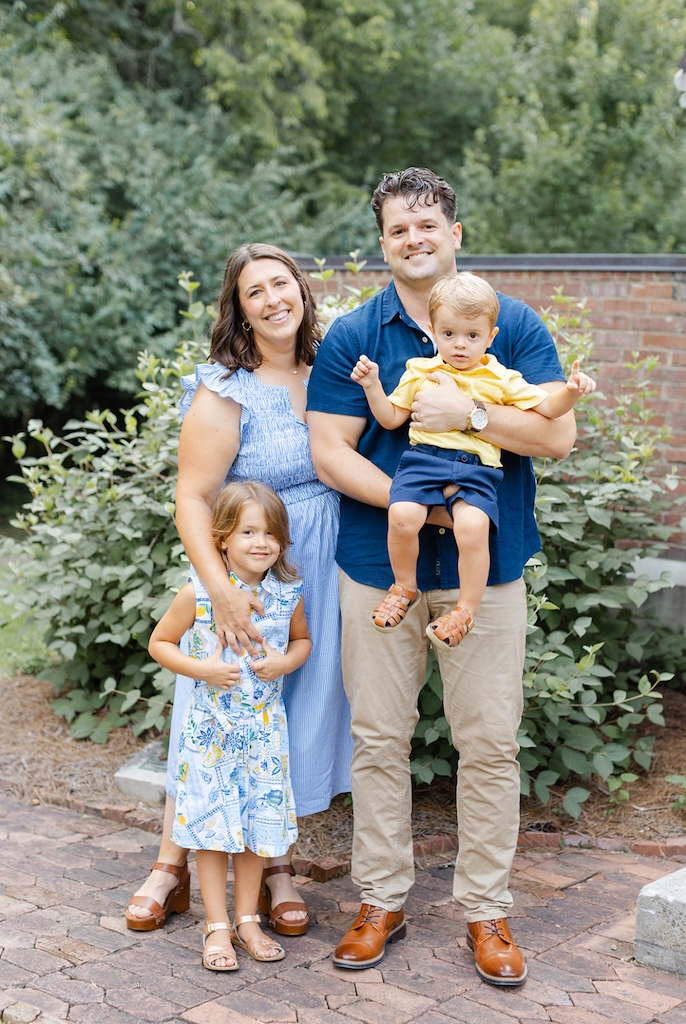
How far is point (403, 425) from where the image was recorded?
294 cm

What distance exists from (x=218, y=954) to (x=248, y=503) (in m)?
1.22

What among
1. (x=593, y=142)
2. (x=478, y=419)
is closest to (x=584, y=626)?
(x=478, y=419)

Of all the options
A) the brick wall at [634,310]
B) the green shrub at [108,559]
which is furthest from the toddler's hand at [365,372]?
the brick wall at [634,310]

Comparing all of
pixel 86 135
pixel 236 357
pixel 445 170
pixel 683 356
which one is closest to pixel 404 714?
pixel 236 357

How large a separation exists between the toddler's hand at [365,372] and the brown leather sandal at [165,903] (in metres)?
1.59

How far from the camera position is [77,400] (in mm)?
14055

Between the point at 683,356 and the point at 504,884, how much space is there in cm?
336

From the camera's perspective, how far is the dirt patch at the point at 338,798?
13.0 ft

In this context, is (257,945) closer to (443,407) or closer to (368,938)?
(368,938)

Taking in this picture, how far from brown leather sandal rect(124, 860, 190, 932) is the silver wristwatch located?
1620 mm

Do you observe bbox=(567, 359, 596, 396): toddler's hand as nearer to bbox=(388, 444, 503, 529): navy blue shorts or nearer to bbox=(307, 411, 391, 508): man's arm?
bbox=(388, 444, 503, 529): navy blue shorts

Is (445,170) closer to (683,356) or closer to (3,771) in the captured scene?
(683,356)

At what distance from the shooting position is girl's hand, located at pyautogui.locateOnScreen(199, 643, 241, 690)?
2.96m

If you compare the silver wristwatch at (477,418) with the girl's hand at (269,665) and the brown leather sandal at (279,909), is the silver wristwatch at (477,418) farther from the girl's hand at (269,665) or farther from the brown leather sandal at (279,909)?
the brown leather sandal at (279,909)
